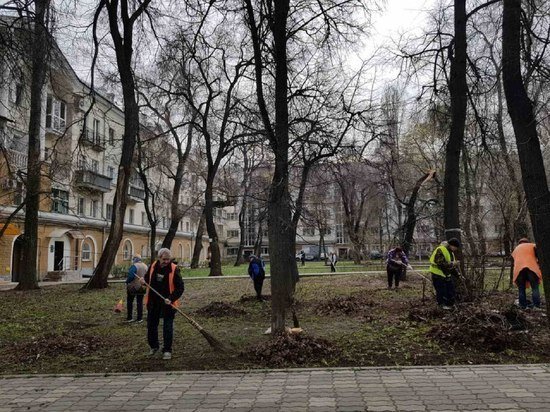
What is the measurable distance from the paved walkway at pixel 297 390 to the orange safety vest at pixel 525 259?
14.9 ft

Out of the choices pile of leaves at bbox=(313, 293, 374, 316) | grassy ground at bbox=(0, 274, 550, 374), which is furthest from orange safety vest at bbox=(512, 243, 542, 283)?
pile of leaves at bbox=(313, 293, 374, 316)

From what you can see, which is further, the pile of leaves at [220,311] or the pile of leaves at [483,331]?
the pile of leaves at [220,311]

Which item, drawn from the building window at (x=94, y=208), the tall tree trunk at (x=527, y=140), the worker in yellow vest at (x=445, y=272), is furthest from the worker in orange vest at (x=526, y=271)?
the building window at (x=94, y=208)

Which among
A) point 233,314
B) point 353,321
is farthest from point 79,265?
point 353,321

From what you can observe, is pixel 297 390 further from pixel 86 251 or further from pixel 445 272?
pixel 86 251

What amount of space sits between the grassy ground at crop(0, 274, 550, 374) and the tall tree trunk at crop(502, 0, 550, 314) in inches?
66.2

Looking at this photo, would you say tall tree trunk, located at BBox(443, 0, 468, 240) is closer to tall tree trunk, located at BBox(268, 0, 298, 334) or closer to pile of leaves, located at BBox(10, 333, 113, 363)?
tall tree trunk, located at BBox(268, 0, 298, 334)

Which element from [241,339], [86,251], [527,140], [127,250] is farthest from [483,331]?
[127,250]

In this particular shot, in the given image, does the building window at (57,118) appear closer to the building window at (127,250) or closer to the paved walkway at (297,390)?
the building window at (127,250)

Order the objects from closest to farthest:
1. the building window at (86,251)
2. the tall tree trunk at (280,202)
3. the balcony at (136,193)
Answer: the tall tree trunk at (280,202) < the building window at (86,251) < the balcony at (136,193)

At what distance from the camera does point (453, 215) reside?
11.8 metres

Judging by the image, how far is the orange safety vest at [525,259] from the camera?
408 inches

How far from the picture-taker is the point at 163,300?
785 centimetres

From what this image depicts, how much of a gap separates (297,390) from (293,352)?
1.38m
